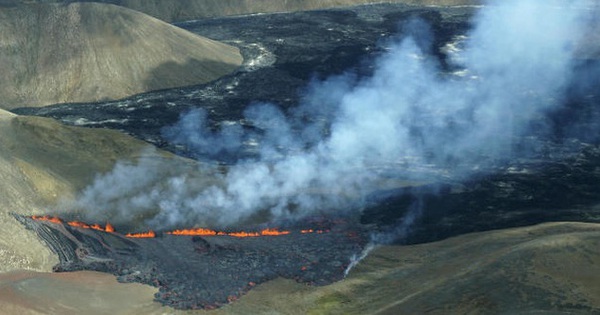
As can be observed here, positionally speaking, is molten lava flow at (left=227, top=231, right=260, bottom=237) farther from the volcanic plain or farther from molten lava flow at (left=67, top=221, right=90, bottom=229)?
molten lava flow at (left=67, top=221, right=90, bottom=229)

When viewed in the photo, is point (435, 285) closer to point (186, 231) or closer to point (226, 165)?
point (186, 231)

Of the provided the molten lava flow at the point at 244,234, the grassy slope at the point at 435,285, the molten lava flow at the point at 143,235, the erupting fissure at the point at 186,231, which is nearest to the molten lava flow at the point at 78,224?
the erupting fissure at the point at 186,231

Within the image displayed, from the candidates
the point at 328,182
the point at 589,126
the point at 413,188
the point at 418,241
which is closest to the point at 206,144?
the point at 328,182

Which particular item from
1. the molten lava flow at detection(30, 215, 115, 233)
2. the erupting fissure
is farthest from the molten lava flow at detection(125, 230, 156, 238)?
the molten lava flow at detection(30, 215, 115, 233)

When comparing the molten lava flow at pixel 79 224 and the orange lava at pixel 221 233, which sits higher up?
the molten lava flow at pixel 79 224

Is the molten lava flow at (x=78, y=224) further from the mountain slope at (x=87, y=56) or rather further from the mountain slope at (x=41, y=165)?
the mountain slope at (x=87, y=56)

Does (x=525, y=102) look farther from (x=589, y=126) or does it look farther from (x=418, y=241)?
(x=418, y=241)
